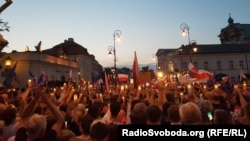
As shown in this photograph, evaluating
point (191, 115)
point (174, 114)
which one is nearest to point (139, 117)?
point (174, 114)

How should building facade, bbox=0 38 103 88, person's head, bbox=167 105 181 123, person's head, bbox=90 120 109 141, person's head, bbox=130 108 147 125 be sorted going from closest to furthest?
person's head, bbox=90 120 109 141
person's head, bbox=130 108 147 125
person's head, bbox=167 105 181 123
building facade, bbox=0 38 103 88

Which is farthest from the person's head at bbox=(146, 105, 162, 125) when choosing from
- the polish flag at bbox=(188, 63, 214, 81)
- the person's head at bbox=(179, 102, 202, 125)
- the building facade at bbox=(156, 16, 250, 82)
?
the building facade at bbox=(156, 16, 250, 82)

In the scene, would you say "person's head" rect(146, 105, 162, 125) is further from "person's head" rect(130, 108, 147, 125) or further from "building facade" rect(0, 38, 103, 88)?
"building facade" rect(0, 38, 103, 88)

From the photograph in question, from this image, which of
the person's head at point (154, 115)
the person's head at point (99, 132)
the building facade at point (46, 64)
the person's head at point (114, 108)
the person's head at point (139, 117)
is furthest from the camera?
the building facade at point (46, 64)

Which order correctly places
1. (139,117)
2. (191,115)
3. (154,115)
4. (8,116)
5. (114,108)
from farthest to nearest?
(114,108) < (8,116) < (154,115) < (139,117) < (191,115)

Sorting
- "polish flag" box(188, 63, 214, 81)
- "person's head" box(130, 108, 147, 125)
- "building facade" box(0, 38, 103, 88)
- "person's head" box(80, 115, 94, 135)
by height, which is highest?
"building facade" box(0, 38, 103, 88)

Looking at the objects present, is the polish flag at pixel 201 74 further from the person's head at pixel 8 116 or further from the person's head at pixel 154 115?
the person's head at pixel 8 116

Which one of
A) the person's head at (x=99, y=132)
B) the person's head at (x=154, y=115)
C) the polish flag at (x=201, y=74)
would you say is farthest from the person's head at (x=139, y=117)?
the polish flag at (x=201, y=74)

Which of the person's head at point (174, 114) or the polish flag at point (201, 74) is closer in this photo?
the person's head at point (174, 114)

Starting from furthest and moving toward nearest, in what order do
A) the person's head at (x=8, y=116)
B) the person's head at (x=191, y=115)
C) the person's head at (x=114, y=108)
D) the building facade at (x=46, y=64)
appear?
Result: the building facade at (x=46, y=64) < the person's head at (x=114, y=108) < the person's head at (x=8, y=116) < the person's head at (x=191, y=115)

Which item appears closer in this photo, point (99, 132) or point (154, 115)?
point (99, 132)

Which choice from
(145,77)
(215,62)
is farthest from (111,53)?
(215,62)

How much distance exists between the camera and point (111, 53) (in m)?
32.2

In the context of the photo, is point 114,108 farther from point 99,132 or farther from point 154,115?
point 99,132
